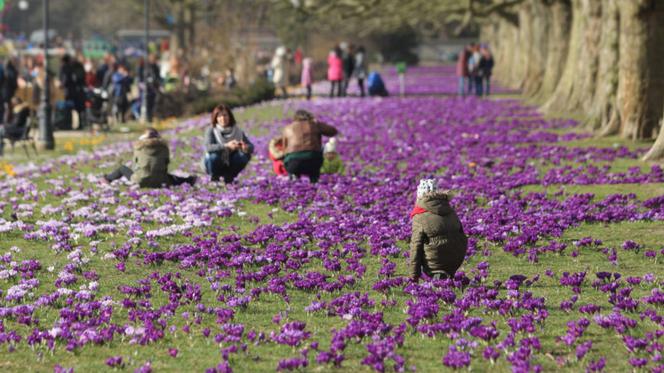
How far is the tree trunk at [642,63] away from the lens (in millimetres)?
20703

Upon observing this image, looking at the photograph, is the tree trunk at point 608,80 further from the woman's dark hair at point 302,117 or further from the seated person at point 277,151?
the woman's dark hair at point 302,117

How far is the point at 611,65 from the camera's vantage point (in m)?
23.0

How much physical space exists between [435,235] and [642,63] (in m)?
13.7

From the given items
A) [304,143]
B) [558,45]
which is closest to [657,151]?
[304,143]

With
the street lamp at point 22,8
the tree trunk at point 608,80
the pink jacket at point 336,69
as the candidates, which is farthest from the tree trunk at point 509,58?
the street lamp at point 22,8

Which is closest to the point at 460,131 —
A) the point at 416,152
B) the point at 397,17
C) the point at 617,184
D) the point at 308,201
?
the point at 416,152

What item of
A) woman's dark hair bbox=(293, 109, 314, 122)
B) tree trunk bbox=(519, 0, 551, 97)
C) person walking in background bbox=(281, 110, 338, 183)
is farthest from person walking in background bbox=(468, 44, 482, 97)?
woman's dark hair bbox=(293, 109, 314, 122)

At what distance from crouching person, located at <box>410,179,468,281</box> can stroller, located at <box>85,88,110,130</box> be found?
65.8ft

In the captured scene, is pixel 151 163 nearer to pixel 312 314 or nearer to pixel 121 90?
pixel 312 314

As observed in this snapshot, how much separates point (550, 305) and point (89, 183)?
33.6ft

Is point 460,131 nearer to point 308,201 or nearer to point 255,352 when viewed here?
point 308,201

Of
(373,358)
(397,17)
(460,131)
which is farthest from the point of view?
(397,17)

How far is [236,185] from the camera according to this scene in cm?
1584

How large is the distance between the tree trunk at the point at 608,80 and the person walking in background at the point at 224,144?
33.0 feet
